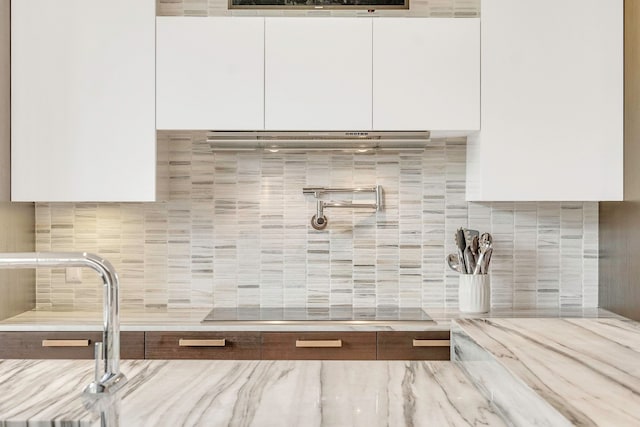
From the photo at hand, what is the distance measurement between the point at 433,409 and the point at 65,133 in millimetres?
2188

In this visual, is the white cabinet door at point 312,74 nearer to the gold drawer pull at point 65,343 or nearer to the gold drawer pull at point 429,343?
the gold drawer pull at point 429,343

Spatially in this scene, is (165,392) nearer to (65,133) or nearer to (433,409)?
(433,409)

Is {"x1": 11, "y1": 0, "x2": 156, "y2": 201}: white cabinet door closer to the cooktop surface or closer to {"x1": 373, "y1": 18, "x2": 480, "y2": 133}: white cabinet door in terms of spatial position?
the cooktop surface

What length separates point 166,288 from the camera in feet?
10.6

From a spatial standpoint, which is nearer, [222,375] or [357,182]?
[222,375]

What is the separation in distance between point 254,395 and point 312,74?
1795mm

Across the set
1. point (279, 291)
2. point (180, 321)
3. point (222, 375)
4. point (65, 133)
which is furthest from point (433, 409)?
point (65, 133)

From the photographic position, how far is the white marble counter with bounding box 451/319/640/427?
103 centimetres

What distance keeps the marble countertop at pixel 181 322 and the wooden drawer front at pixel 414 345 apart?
27 mm

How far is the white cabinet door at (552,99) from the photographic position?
2869mm

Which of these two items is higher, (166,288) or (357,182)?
(357,182)

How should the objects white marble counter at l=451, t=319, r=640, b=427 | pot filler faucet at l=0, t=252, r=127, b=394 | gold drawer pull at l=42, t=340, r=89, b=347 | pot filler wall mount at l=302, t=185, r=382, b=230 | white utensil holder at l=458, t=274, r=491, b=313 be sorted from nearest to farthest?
white marble counter at l=451, t=319, r=640, b=427 → pot filler faucet at l=0, t=252, r=127, b=394 → gold drawer pull at l=42, t=340, r=89, b=347 → white utensil holder at l=458, t=274, r=491, b=313 → pot filler wall mount at l=302, t=185, r=382, b=230

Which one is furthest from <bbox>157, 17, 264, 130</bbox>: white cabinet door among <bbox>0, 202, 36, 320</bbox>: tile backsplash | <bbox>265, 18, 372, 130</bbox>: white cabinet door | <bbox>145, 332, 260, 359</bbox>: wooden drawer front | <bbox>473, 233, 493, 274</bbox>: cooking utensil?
<bbox>473, 233, 493, 274</bbox>: cooking utensil

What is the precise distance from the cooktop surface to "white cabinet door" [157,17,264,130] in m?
0.86
